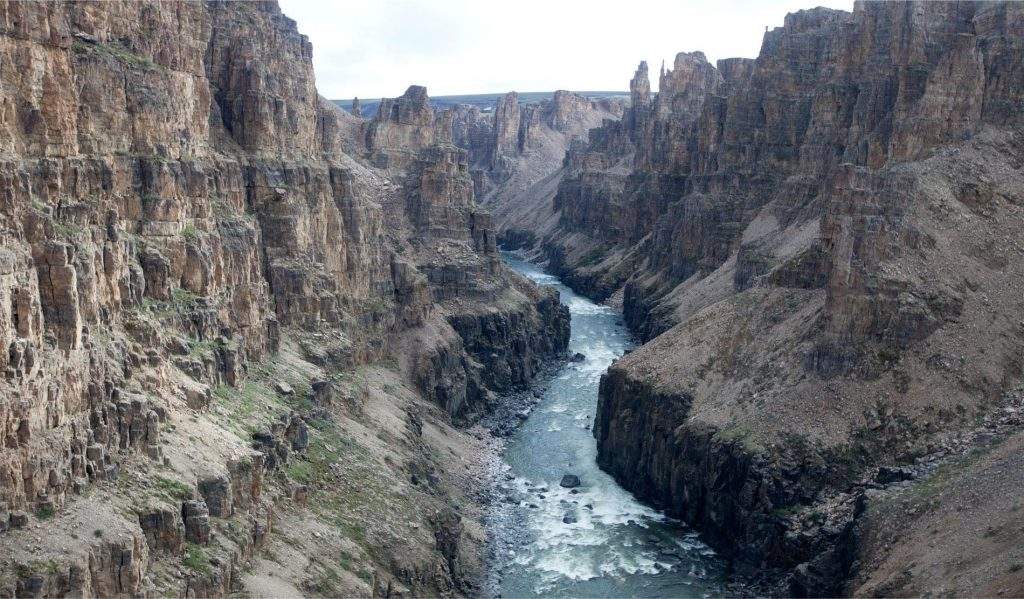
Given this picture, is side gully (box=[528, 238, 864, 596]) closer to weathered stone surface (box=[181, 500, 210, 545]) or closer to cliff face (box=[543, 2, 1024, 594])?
cliff face (box=[543, 2, 1024, 594])

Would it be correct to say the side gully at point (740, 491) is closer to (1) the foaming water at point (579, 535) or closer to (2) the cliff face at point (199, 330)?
(1) the foaming water at point (579, 535)

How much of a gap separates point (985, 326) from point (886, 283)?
25.9 feet

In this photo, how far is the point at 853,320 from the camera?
7881cm

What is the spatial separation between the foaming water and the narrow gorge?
0.32 meters

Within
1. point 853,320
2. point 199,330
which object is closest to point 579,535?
point 853,320

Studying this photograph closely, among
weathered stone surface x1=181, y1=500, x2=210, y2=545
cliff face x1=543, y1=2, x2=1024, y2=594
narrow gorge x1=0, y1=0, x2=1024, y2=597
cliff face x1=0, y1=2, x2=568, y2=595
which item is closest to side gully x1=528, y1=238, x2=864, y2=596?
cliff face x1=543, y1=2, x2=1024, y2=594

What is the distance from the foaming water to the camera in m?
70.5

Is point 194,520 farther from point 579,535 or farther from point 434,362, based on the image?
point 434,362

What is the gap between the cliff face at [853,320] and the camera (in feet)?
239

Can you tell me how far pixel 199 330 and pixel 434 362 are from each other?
4162 cm

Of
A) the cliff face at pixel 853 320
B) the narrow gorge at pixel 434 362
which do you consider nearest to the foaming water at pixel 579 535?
the narrow gorge at pixel 434 362

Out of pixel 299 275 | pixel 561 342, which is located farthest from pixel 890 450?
pixel 561 342

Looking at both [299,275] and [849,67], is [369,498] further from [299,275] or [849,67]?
[849,67]

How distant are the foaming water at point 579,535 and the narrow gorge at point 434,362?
1.06 feet
